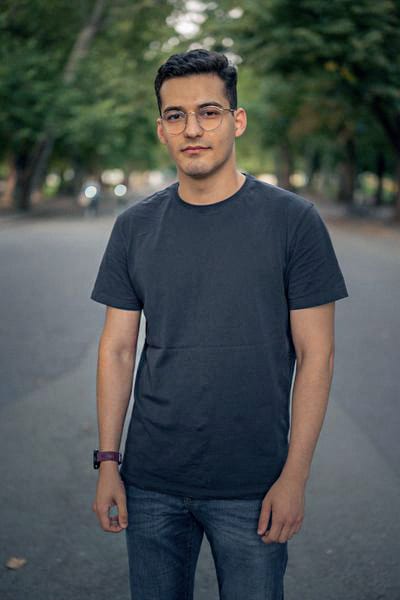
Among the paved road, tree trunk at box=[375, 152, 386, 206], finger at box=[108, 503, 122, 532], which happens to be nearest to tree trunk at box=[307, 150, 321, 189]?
tree trunk at box=[375, 152, 386, 206]

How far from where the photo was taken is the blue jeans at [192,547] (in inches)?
81.1

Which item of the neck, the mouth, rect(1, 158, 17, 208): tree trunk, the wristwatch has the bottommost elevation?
the wristwatch

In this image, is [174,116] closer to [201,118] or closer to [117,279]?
[201,118]

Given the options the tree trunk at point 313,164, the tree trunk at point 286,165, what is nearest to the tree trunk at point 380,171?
the tree trunk at point 286,165

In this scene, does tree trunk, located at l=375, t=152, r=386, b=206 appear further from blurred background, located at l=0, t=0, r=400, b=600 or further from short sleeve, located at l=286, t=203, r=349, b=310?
short sleeve, located at l=286, t=203, r=349, b=310

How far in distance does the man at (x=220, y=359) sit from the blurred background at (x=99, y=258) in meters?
1.44

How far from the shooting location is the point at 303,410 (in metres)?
2.11

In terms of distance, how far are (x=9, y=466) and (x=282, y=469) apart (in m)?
3.20

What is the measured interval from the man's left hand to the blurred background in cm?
150

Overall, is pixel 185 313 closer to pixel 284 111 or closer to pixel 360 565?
pixel 360 565

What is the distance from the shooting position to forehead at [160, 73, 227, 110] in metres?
2.14

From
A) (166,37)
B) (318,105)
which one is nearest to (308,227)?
(318,105)

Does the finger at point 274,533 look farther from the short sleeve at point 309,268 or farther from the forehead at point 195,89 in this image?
the forehead at point 195,89

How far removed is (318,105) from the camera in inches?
1247
